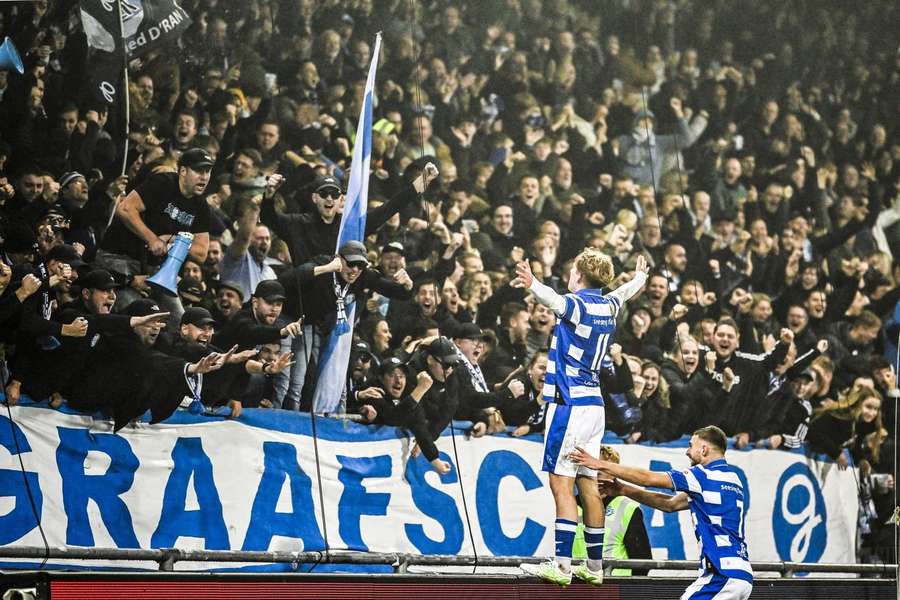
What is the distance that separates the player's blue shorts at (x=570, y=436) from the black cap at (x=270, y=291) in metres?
2.58

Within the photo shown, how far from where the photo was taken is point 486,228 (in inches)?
340

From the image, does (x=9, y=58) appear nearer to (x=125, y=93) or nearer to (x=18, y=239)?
(x=125, y=93)

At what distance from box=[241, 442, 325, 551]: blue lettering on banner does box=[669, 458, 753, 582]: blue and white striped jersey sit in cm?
288

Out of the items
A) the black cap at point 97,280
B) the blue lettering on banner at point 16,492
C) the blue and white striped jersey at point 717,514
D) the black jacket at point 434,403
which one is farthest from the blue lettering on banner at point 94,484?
the blue and white striped jersey at point 717,514

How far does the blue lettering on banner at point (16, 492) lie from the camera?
21.1 feet

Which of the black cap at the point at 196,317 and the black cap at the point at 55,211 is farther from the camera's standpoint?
the black cap at the point at 196,317

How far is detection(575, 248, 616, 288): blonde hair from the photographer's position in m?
5.65

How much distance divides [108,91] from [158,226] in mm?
876

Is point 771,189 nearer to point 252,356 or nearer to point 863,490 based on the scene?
point 863,490

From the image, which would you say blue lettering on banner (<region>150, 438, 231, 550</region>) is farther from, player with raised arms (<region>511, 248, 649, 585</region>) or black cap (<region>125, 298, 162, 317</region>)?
player with raised arms (<region>511, 248, 649, 585</region>)

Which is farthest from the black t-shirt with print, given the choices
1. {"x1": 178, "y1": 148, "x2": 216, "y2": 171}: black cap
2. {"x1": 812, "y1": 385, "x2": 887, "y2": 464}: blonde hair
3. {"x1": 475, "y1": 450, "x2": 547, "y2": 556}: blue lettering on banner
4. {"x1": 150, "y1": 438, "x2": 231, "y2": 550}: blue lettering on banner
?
{"x1": 812, "y1": 385, "x2": 887, "y2": 464}: blonde hair

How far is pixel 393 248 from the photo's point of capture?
26.6 feet

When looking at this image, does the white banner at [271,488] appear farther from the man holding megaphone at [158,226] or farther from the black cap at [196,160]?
the black cap at [196,160]

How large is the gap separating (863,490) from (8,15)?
7564 millimetres
